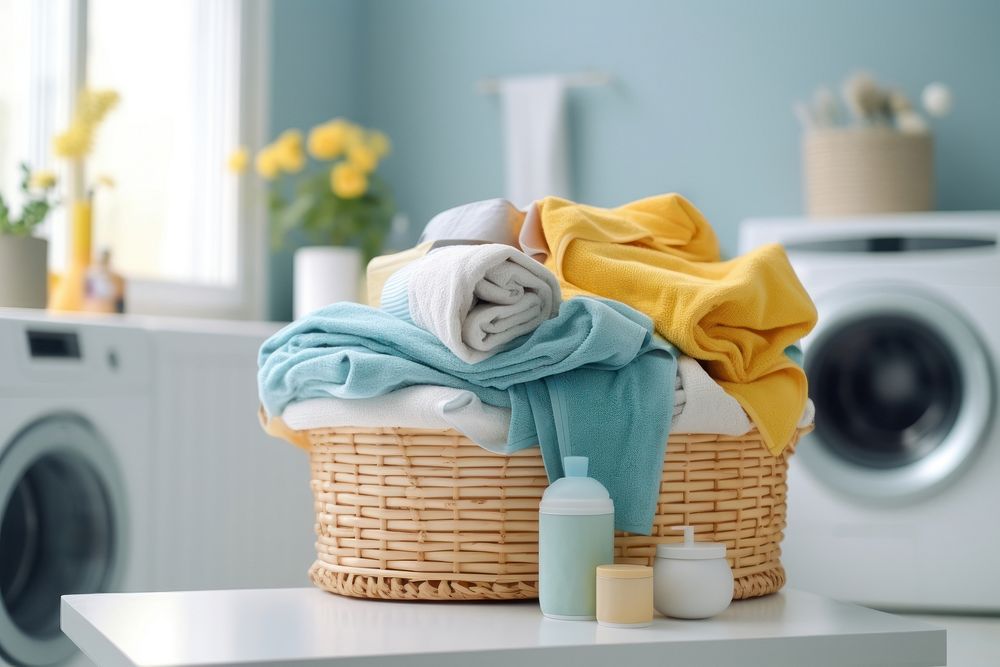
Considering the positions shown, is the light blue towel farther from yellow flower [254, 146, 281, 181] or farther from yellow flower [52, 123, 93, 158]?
yellow flower [254, 146, 281, 181]

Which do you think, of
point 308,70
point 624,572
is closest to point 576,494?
point 624,572

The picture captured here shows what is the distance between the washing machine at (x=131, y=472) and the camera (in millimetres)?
1883

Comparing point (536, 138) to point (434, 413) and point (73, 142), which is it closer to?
point (73, 142)

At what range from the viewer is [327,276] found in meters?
2.80

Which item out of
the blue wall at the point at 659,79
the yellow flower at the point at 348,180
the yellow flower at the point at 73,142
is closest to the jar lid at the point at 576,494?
the yellow flower at the point at 73,142

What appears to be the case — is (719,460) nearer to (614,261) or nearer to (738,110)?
(614,261)

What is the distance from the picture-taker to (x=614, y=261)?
3.73 ft

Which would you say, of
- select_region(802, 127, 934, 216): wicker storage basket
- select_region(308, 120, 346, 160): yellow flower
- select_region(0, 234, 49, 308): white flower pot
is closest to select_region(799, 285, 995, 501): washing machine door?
select_region(802, 127, 934, 216): wicker storage basket

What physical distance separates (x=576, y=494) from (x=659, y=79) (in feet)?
7.64

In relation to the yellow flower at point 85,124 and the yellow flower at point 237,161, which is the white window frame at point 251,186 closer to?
the yellow flower at point 237,161

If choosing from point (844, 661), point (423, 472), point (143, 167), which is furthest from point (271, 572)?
point (844, 661)

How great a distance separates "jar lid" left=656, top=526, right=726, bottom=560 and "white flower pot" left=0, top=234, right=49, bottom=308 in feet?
5.07

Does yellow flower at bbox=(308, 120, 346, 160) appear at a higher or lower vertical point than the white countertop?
higher

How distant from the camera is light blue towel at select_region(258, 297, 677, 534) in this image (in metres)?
1.00
